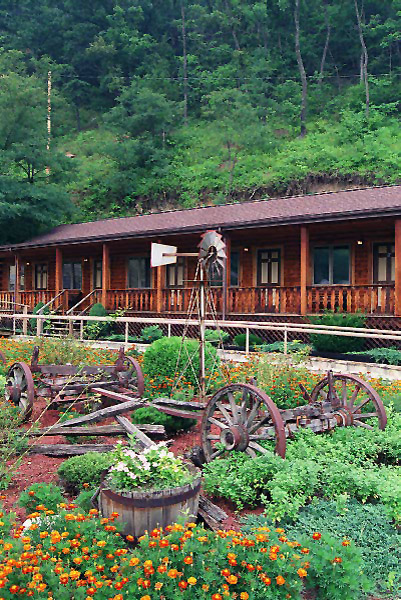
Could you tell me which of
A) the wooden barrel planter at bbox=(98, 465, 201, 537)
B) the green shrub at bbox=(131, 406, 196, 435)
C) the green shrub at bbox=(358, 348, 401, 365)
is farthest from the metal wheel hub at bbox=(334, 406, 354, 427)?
the green shrub at bbox=(358, 348, 401, 365)

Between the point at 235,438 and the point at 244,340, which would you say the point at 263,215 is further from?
the point at 235,438

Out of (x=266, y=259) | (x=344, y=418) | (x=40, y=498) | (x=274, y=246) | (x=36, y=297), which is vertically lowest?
(x=40, y=498)

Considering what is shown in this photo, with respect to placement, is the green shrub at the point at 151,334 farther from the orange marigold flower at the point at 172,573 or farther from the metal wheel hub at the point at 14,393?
the orange marigold flower at the point at 172,573

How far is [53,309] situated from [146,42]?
36.3 metres

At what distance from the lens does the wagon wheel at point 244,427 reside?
5.64 meters

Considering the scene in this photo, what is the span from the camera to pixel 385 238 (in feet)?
56.2

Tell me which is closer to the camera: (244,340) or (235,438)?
(235,438)

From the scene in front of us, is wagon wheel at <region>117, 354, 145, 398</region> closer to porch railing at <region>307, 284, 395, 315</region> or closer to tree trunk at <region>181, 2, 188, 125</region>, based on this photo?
porch railing at <region>307, 284, 395, 315</region>

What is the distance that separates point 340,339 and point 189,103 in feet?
130

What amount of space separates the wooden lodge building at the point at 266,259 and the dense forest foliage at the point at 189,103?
9073mm

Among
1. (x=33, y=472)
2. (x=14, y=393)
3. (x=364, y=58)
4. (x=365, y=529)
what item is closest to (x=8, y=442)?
→ (x=33, y=472)

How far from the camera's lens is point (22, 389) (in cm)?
830

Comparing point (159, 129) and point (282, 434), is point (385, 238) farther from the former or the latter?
point (159, 129)

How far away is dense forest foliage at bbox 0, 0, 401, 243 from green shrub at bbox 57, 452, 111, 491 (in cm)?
2584
